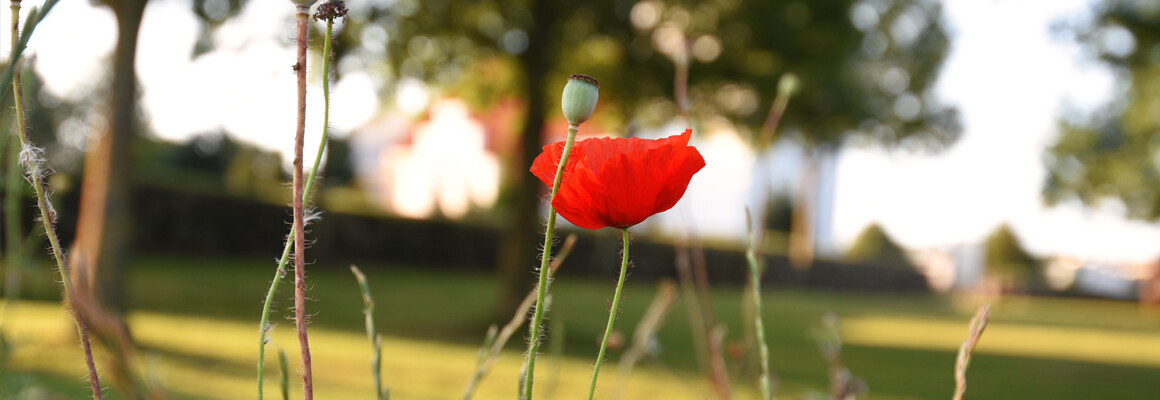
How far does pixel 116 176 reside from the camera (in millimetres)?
5066

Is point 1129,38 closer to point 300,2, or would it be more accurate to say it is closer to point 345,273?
point 300,2

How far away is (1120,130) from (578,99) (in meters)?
14.2

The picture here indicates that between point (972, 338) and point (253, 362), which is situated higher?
point (972, 338)

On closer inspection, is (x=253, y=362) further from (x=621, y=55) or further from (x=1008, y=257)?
(x=1008, y=257)

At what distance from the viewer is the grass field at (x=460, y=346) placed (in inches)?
178

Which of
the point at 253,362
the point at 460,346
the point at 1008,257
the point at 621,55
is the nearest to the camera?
the point at 253,362

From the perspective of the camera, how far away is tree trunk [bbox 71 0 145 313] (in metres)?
5.01

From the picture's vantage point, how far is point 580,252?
53.2 ft

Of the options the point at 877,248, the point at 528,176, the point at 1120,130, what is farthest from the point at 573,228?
the point at 877,248

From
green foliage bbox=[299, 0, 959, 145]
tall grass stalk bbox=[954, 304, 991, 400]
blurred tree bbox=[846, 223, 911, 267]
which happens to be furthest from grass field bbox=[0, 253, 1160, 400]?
blurred tree bbox=[846, 223, 911, 267]

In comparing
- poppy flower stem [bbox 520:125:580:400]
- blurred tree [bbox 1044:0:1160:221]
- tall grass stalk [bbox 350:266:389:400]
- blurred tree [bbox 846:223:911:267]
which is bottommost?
blurred tree [bbox 846:223:911:267]

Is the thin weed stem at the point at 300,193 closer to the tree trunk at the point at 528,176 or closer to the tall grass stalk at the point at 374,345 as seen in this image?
the tall grass stalk at the point at 374,345

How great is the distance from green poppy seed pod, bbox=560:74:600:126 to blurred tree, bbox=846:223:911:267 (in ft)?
86.9

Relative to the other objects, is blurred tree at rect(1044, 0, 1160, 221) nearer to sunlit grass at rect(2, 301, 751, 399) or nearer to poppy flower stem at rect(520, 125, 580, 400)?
sunlit grass at rect(2, 301, 751, 399)
